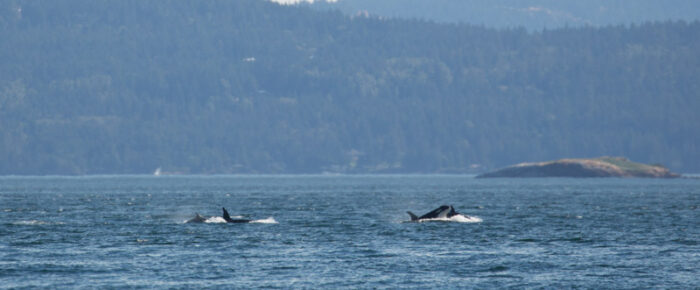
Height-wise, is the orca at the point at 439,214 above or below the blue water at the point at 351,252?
above

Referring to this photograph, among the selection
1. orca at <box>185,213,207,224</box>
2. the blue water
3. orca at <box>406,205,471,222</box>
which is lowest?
the blue water

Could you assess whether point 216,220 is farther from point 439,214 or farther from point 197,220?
point 439,214

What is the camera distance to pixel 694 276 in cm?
5597

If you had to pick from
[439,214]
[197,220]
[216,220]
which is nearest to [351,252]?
[439,214]

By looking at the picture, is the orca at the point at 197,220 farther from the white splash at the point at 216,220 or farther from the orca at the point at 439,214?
the orca at the point at 439,214

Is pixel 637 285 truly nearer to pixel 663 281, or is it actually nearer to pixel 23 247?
pixel 663 281

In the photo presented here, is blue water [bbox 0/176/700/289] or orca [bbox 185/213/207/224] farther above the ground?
orca [bbox 185/213/207/224]

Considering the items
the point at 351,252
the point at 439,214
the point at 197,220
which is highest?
the point at 439,214

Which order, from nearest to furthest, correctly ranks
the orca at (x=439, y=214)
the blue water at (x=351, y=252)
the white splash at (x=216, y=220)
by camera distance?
the blue water at (x=351, y=252) < the white splash at (x=216, y=220) < the orca at (x=439, y=214)

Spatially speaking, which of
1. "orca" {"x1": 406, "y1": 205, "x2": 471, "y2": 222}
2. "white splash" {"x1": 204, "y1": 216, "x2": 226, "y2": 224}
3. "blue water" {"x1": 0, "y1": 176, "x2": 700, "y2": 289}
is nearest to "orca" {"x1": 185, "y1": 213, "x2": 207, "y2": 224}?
"white splash" {"x1": 204, "y1": 216, "x2": 226, "y2": 224}

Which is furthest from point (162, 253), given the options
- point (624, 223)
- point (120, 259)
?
point (624, 223)

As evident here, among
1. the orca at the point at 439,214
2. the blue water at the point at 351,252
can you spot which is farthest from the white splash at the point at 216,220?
the orca at the point at 439,214

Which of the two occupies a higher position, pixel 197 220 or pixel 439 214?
pixel 439 214

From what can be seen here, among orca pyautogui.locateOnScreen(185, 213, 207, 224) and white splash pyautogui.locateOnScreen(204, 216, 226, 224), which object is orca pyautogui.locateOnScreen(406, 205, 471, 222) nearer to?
white splash pyautogui.locateOnScreen(204, 216, 226, 224)
